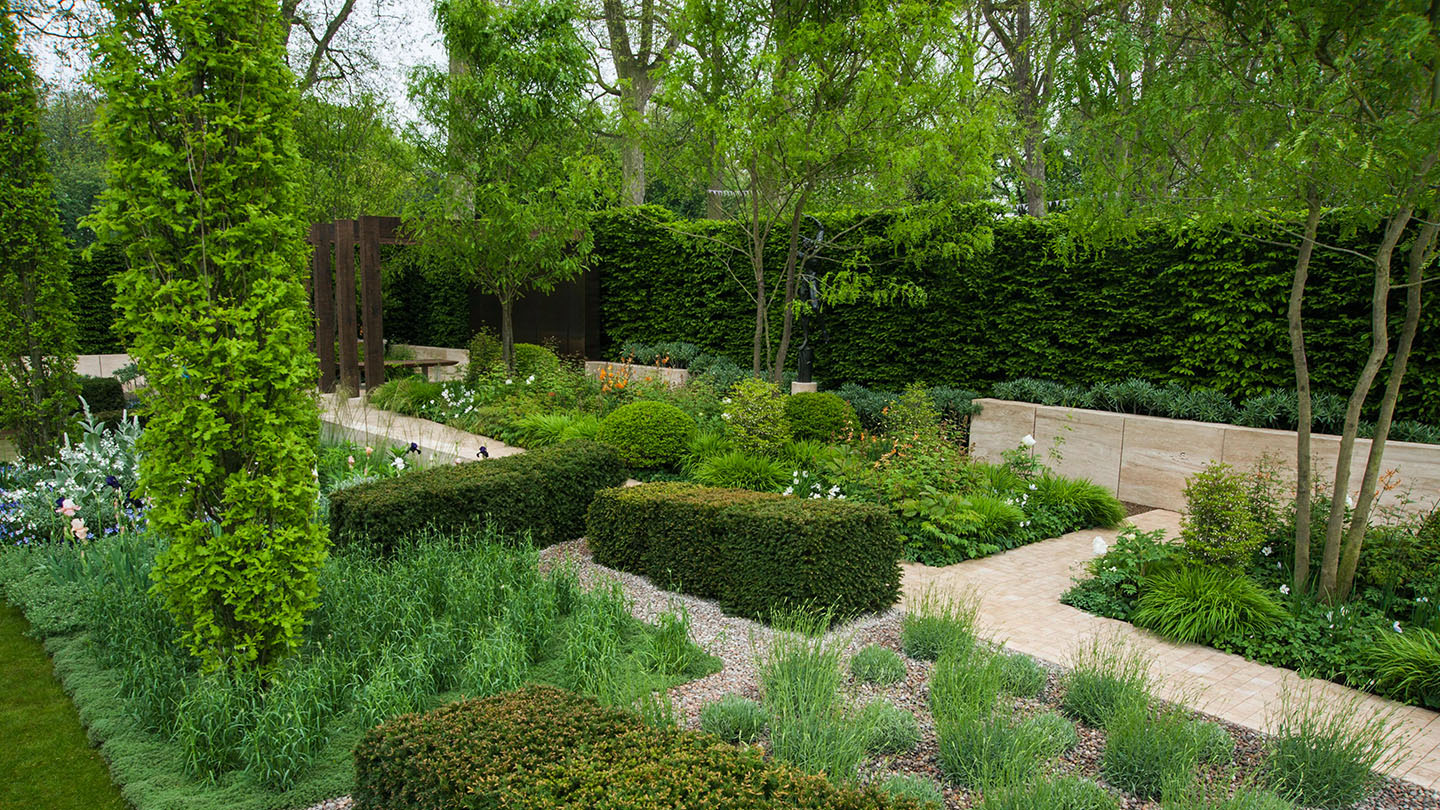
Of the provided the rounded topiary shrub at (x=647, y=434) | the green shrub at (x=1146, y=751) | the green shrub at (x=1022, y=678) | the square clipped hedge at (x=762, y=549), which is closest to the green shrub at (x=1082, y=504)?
the square clipped hedge at (x=762, y=549)

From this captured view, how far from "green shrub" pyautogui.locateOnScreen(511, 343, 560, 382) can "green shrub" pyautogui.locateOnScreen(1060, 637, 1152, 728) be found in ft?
28.7

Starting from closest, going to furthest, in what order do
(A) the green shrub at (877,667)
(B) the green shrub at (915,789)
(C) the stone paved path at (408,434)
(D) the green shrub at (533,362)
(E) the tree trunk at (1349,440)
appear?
(B) the green shrub at (915,789) → (A) the green shrub at (877,667) → (E) the tree trunk at (1349,440) → (C) the stone paved path at (408,434) → (D) the green shrub at (533,362)

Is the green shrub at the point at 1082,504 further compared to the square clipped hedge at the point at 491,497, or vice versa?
the green shrub at the point at 1082,504

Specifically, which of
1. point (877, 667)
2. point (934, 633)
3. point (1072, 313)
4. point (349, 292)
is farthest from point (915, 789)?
point (349, 292)

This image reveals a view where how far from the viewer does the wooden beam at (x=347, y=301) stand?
1330cm

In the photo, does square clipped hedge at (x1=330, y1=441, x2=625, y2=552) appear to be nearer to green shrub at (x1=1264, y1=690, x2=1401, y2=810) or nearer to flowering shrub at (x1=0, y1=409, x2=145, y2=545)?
flowering shrub at (x1=0, y1=409, x2=145, y2=545)

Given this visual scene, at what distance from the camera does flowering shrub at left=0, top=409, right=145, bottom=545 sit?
5.76 metres

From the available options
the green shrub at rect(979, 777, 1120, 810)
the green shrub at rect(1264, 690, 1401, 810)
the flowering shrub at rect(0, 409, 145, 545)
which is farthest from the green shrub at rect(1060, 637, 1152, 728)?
the flowering shrub at rect(0, 409, 145, 545)

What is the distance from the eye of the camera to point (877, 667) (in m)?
4.00

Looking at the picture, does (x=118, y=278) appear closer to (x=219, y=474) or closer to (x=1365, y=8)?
(x=219, y=474)

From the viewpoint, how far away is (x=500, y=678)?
12.1 ft

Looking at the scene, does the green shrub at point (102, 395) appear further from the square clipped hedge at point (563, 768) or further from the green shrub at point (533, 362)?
the square clipped hedge at point (563, 768)

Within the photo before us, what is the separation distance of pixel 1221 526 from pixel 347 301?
1244 centimetres

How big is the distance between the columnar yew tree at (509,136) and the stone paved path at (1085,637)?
22.0ft
